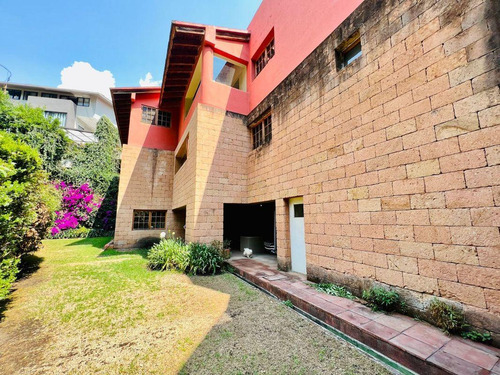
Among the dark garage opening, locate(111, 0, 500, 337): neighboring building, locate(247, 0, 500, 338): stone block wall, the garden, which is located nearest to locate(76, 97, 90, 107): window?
the garden

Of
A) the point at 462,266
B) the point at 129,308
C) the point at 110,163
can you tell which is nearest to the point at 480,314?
→ the point at 462,266

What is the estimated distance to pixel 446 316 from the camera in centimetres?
255

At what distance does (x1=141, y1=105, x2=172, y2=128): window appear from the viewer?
39.5ft

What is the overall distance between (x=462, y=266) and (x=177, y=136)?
42.5 ft

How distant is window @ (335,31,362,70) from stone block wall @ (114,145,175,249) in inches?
393

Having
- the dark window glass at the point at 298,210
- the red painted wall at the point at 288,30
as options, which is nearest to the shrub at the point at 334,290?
the dark window glass at the point at 298,210

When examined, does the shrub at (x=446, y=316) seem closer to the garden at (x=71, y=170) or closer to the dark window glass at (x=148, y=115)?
the dark window glass at (x=148, y=115)

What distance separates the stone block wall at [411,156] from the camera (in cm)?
251

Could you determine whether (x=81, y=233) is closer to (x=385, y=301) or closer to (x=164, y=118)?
(x=164, y=118)

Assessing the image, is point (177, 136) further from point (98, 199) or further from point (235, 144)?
point (98, 199)

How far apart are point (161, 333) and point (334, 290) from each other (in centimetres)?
319

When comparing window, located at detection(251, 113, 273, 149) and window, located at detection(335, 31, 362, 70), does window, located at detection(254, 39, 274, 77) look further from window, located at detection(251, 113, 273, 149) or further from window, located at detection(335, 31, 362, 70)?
window, located at detection(335, 31, 362, 70)

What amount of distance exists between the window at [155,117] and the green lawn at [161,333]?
30.5 ft

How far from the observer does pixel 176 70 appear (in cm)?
1005
